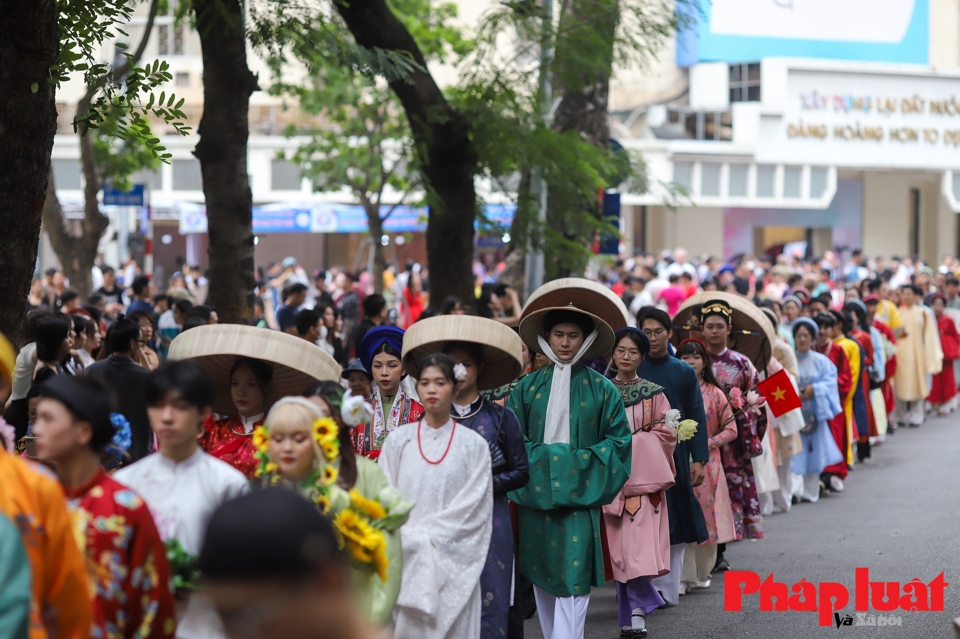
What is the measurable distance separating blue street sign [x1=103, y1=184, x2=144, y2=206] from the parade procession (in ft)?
0.17

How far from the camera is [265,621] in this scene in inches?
84.0

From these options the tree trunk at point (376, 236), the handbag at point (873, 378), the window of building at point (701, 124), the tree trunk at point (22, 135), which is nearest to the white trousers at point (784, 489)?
the handbag at point (873, 378)

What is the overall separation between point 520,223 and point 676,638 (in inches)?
261

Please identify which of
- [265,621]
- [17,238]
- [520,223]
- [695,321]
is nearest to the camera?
[265,621]

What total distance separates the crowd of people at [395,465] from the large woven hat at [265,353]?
0.04 ft

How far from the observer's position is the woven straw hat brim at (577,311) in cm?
696

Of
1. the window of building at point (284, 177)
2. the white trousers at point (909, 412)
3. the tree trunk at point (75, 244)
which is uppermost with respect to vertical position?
the window of building at point (284, 177)

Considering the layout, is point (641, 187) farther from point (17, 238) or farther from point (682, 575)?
point (17, 238)

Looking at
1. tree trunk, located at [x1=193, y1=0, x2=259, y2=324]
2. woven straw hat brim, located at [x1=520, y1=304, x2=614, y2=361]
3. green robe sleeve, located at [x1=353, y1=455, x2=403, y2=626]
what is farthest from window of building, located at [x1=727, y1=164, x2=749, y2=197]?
green robe sleeve, located at [x1=353, y1=455, x2=403, y2=626]

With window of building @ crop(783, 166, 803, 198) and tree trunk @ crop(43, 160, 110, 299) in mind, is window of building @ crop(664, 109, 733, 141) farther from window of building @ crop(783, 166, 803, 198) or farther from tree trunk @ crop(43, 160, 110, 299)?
tree trunk @ crop(43, 160, 110, 299)

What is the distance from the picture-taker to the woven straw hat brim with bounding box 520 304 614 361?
22.8 feet

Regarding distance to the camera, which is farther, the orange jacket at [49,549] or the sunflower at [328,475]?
the sunflower at [328,475]

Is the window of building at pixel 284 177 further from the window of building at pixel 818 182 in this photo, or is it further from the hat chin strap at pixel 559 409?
the hat chin strap at pixel 559 409

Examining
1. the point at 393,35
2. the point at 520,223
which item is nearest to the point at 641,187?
the point at 520,223
